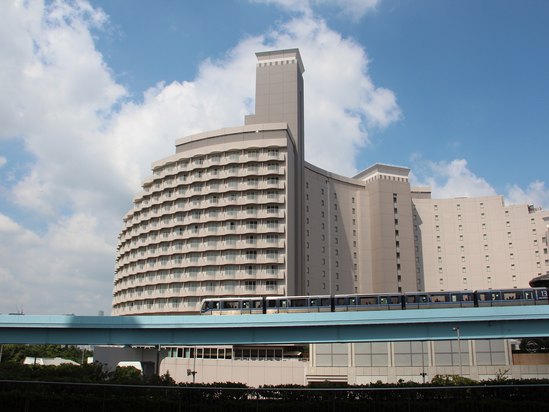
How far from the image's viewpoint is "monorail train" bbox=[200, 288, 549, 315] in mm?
53344

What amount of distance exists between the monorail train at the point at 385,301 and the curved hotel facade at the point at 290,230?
42.7 ft

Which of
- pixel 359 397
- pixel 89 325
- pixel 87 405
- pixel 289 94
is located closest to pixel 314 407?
pixel 359 397

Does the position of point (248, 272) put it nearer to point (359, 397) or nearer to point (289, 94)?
point (289, 94)

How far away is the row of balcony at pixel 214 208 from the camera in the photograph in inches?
3964

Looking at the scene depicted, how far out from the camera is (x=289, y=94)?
11300 centimetres

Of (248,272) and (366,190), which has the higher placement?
(366,190)

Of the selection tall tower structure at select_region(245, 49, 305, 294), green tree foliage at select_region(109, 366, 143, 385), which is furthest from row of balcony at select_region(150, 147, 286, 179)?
green tree foliage at select_region(109, 366, 143, 385)

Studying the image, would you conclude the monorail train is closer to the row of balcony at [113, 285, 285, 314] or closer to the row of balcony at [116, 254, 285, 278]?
the row of balcony at [113, 285, 285, 314]

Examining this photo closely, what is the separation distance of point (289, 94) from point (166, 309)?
5048 centimetres

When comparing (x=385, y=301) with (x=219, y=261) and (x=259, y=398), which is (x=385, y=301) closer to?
(x=259, y=398)

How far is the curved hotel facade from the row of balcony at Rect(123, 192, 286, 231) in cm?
24

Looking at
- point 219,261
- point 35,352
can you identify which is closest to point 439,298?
point 219,261

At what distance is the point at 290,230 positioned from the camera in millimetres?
99812

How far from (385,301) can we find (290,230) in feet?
144
